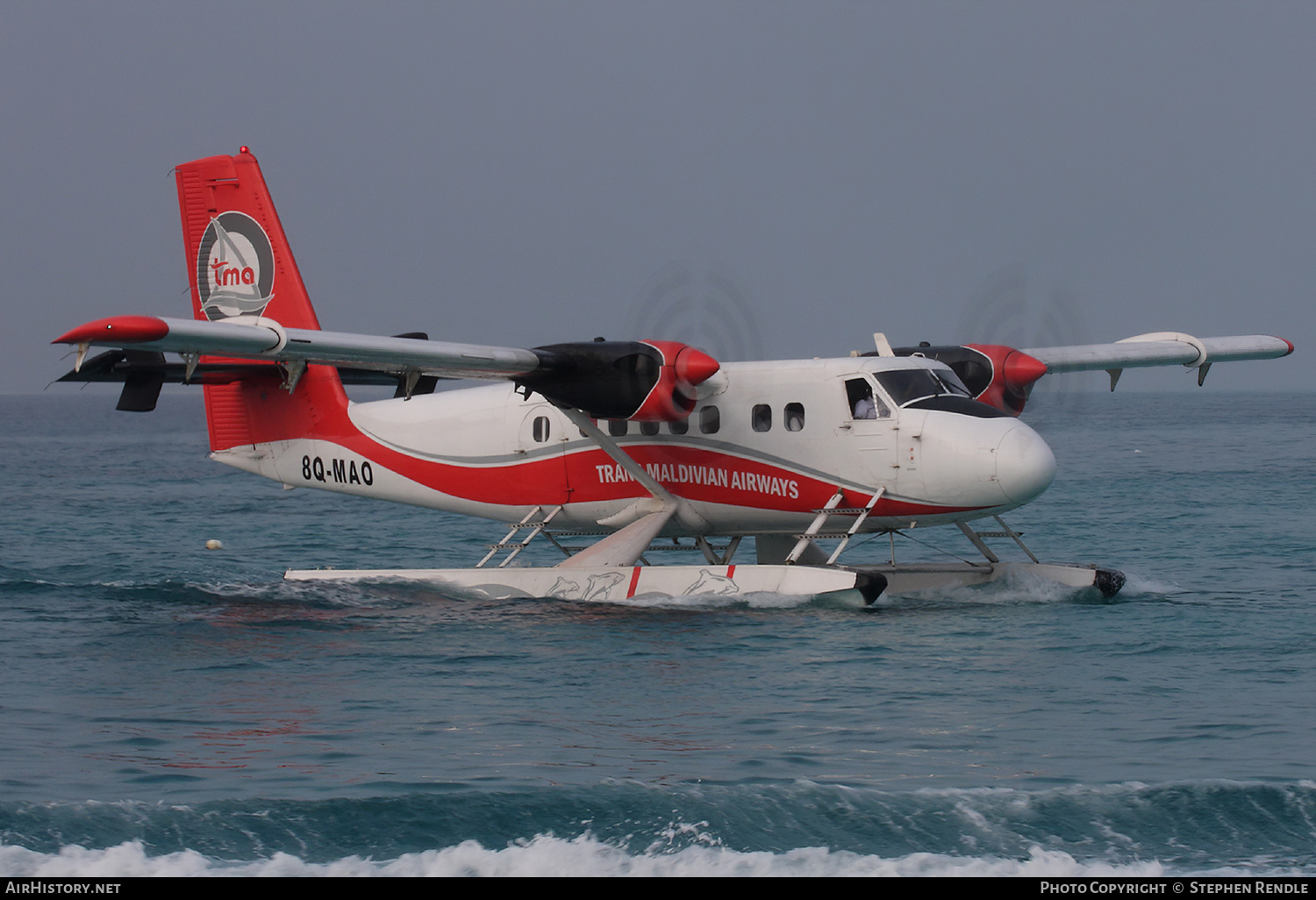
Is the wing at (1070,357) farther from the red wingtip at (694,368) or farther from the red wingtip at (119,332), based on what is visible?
Answer: the red wingtip at (119,332)

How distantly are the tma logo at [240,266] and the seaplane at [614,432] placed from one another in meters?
0.03

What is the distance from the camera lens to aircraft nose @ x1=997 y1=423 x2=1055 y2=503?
47.0ft

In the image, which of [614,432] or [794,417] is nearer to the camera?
[794,417]

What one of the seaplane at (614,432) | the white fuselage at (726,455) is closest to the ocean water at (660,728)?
the seaplane at (614,432)

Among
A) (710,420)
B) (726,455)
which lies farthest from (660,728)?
(710,420)

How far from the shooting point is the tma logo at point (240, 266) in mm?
18859

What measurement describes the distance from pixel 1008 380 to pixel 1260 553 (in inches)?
229

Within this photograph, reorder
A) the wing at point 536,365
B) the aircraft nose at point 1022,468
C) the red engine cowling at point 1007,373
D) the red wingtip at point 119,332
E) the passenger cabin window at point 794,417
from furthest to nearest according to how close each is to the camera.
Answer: the red engine cowling at point 1007,373 → the passenger cabin window at point 794,417 → the aircraft nose at point 1022,468 → the wing at point 536,365 → the red wingtip at point 119,332

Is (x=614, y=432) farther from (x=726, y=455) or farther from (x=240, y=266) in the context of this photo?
(x=240, y=266)

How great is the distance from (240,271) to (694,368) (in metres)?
7.50

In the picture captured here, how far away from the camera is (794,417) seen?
15.7 metres

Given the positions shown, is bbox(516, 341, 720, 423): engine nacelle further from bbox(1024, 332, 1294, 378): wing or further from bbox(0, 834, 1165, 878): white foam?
bbox(0, 834, 1165, 878): white foam

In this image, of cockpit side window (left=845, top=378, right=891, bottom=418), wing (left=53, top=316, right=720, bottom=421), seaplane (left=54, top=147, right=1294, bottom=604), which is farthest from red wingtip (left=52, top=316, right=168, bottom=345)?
cockpit side window (left=845, top=378, right=891, bottom=418)

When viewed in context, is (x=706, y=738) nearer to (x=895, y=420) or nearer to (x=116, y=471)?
(x=895, y=420)
